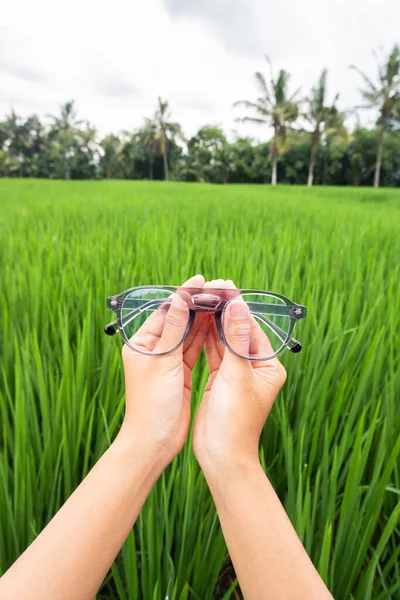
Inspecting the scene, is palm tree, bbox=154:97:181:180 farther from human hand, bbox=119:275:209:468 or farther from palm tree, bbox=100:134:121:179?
human hand, bbox=119:275:209:468

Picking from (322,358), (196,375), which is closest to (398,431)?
(322,358)

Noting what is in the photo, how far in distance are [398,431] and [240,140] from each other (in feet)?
92.8

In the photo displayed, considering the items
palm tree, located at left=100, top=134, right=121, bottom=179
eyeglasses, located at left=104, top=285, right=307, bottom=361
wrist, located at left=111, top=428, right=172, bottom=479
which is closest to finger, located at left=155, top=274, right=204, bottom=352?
eyeglasses, located at left=104, top=285, right=307, bottom=361

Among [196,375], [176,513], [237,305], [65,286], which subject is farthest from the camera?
[65,286]

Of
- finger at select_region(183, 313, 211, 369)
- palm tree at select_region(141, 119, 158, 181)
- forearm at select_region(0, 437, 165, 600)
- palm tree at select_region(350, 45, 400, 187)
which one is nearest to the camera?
forearm at select_region(0, 437, 165, 600)

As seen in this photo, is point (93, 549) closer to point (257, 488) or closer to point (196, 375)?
point (257, 488)

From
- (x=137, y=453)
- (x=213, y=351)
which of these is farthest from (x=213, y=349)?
(x=137, y=453)

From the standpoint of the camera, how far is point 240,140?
26688mm

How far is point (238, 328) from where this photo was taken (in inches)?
17.0

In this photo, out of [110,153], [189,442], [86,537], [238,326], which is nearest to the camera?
[86,537]

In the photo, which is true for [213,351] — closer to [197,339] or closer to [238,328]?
[197,339]

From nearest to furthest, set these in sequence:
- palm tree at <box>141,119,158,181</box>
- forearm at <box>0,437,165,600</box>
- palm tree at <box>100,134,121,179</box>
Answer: forearm at <box>0,437,165,600</box>, palm tree at <box>141,119,158,181</box>, palm tree at <box>100,134,121,179</box>

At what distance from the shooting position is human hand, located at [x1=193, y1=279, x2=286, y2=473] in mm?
425

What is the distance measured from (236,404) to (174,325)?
110mm
